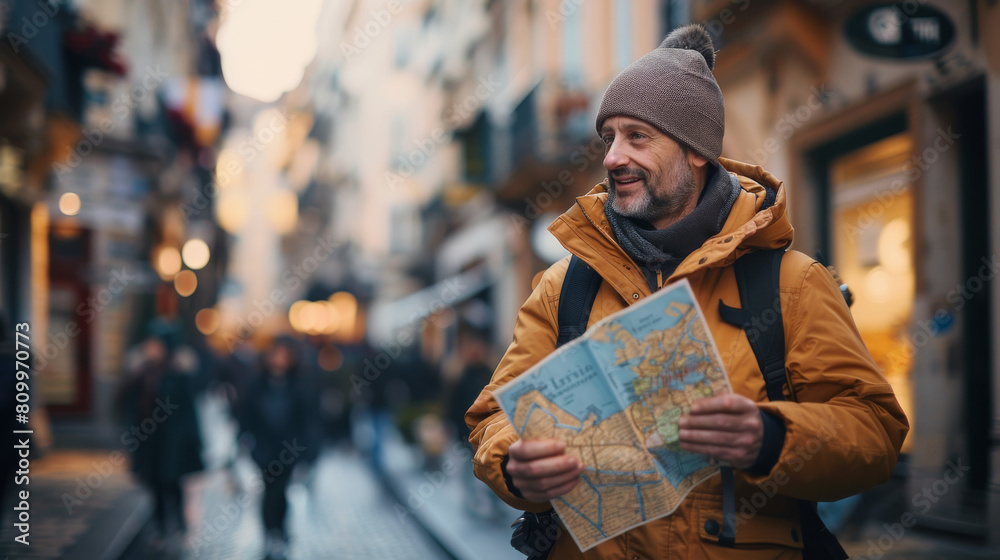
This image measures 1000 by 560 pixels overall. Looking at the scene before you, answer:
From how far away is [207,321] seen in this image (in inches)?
1355

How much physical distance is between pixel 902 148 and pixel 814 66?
1.28m

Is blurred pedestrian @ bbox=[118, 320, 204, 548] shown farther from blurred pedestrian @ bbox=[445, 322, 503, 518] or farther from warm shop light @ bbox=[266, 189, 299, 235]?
warm shop light @ bbox=[266, 189, 299, 235]

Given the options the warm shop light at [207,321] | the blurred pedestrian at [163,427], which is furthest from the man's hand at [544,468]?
the warm shop light at [207,321]

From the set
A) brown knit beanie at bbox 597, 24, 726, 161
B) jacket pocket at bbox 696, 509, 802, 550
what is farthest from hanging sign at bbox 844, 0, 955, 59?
jacket pocket at bbox 696, 509, 802, 550

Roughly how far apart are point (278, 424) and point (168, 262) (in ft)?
54.9

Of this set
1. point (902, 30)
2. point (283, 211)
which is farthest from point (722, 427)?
point (283, 211)

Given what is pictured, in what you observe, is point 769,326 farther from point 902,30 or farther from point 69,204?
point 69,204

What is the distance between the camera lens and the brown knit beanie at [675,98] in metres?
2.11

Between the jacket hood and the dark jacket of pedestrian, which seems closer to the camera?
the jacket hood

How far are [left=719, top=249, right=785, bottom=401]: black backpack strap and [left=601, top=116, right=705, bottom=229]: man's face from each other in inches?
11.0

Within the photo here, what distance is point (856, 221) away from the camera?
816 cm

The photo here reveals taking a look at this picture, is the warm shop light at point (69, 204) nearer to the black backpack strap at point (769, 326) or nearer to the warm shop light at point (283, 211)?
the black backpack strap at point (769, 326)

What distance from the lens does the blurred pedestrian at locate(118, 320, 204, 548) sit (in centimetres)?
802

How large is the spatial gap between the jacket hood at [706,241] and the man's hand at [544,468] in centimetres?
49
